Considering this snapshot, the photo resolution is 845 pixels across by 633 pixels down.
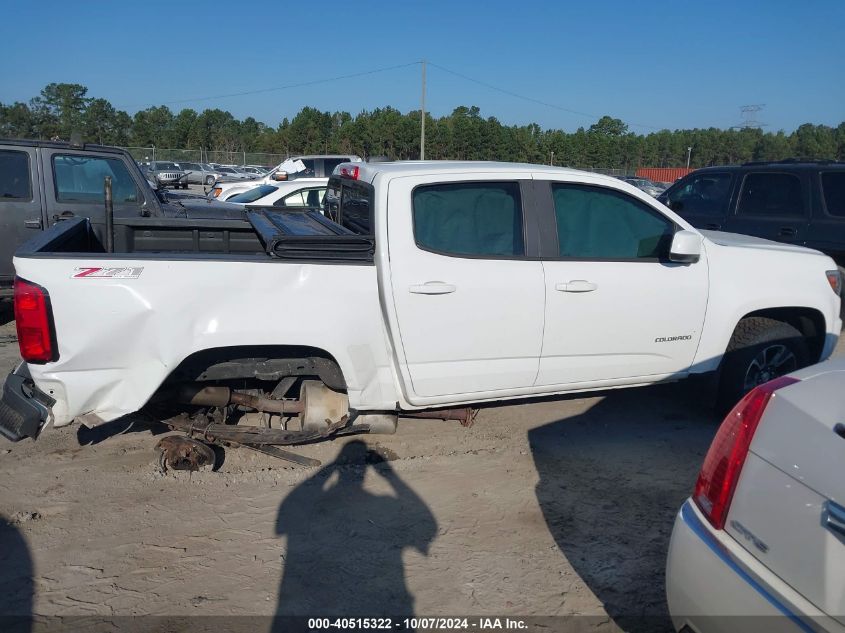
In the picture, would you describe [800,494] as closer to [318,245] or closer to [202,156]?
[318,245]

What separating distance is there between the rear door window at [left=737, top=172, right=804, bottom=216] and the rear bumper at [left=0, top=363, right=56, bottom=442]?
7.98m

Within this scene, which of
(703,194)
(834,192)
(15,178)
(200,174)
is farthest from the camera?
(200,174)

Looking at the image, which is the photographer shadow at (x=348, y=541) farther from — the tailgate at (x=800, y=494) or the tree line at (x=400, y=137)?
the tree line at (x=400, y=137)

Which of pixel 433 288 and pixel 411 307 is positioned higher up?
pixel 433 288

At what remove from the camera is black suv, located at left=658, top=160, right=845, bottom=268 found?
7953 millimetres

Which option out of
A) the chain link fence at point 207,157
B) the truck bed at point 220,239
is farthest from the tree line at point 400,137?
the truck bed at point 220,239

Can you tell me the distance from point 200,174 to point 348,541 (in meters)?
38.2

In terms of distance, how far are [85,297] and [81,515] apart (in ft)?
4.13

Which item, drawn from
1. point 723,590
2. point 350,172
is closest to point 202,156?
point 350,172

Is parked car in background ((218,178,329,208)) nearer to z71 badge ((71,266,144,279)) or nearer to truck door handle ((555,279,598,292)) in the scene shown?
truck door handle ((555,279,598,292))

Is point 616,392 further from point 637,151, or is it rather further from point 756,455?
point 637,151

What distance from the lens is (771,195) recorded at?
8.46 m

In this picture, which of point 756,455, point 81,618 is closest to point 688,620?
point 756,455

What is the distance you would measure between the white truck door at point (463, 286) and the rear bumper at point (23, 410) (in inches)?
76.2
